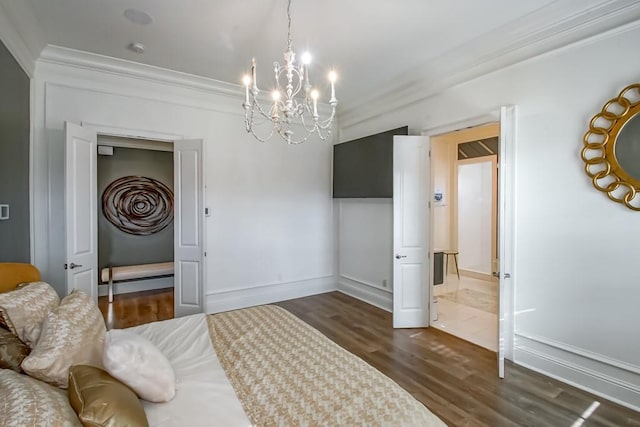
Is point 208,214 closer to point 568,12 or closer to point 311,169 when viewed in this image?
point 311,169

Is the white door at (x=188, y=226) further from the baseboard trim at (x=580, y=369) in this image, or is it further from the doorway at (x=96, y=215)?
the baseboard trim at (x=580, y=369)

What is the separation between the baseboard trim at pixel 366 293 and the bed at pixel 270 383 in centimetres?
238

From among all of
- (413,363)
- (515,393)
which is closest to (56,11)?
(413,363)

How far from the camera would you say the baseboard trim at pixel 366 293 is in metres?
4.28

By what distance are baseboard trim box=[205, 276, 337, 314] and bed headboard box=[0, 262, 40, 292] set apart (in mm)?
2219

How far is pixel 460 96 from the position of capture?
3.34 metres

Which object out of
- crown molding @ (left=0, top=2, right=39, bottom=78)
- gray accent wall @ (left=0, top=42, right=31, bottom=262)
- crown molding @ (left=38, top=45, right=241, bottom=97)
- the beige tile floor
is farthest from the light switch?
the beige tile floor

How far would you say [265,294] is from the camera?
15.0 ft

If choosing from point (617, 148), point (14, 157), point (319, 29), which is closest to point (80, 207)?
point (14, 157)

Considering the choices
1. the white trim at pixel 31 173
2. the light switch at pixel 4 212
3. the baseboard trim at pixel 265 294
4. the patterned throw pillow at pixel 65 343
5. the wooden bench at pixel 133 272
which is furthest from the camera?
the wooden bench at pixel 133 272

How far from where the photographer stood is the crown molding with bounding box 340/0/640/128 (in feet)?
7.43

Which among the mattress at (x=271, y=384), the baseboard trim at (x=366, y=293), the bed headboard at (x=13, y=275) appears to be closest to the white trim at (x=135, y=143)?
the bed headboard at (x=13, y=275)

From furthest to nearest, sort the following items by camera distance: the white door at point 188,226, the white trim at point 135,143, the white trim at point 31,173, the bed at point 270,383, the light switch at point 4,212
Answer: the white trim at point 135,143 < the white door at point 188,226 < the white trim at point 31,173 < the light switch at point 4,212 < the bed at point 270,383

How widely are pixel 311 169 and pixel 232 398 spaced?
390 cm
